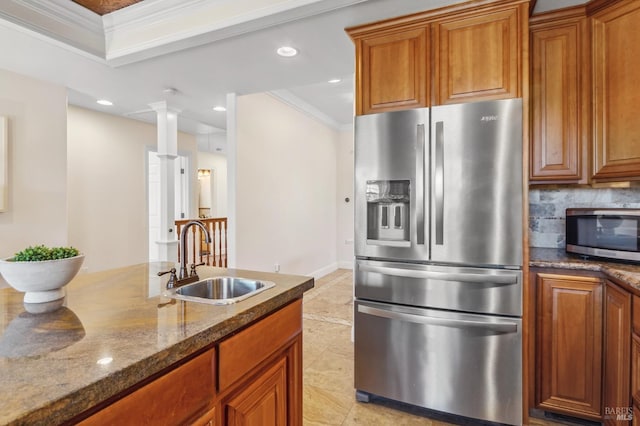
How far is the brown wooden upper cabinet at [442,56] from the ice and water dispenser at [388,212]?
0.48 meters

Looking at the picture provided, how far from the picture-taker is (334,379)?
96.5 inches

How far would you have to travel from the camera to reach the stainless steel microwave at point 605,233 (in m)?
1.82

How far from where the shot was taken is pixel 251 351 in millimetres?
1161

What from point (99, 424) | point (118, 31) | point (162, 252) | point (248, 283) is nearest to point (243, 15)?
point (118, 31)

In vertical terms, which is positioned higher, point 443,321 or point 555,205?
point 555,205

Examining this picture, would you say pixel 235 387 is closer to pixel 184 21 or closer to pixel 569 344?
pixel 569 344

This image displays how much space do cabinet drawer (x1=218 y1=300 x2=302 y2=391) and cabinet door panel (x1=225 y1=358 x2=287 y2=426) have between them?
0.24 feet

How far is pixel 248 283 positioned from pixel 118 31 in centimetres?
250

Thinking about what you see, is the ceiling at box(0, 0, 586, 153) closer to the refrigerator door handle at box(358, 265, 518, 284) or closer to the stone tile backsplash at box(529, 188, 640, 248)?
the stone tile backsplash at box(529, 188, 640, 248)

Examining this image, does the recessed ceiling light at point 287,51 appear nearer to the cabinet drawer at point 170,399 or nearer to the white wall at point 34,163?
the cabinet drawer at point 170,399

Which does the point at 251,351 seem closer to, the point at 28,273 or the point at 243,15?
the point at 28,273

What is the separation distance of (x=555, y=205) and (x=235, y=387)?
8.12 feet

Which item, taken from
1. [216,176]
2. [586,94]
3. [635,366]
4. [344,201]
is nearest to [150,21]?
[586,94]

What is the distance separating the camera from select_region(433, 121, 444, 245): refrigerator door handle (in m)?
1.90
